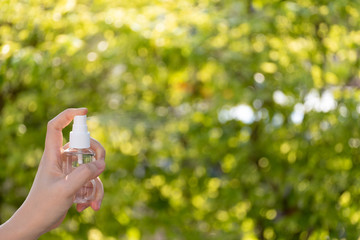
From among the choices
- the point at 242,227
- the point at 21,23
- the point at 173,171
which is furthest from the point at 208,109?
the point at 21,23

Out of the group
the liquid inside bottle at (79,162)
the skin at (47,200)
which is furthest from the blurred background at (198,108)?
the skin at (47,200)

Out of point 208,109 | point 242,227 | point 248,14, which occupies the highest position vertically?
point 248,14

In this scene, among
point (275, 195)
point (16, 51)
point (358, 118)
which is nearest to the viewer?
point (16, 51)

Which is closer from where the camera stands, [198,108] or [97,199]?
[97,199]

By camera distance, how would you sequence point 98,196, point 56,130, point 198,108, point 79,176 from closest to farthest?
point 79,176 < point 56,130 < point 98,196 < point 198,108

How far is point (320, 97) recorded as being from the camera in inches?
127

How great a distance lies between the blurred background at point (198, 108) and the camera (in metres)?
3.11

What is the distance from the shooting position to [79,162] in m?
1.62

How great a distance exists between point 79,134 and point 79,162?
0.09 meters

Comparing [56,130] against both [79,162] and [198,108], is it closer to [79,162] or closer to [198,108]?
[79,162]

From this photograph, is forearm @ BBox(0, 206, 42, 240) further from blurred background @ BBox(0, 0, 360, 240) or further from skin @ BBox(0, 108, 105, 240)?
blurred background @ BBox(0, 0, 360, 240)

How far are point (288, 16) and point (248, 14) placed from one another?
30 centimetres

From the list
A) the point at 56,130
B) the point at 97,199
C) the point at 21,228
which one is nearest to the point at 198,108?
the point at 97,199

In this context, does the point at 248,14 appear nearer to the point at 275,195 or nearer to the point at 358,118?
the point at 358,118
